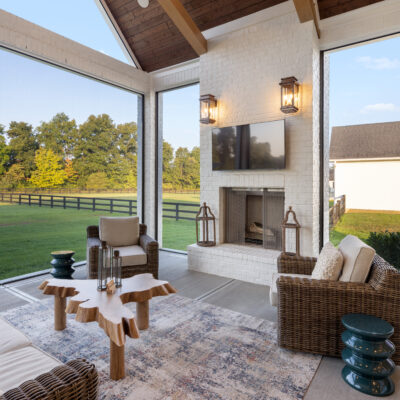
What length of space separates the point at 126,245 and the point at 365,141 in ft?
11.4

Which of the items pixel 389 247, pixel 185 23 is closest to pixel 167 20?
pixel 185 23

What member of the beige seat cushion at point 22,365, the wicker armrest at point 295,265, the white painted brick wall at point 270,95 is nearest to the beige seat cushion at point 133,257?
the white painted brick wall at point 270,95

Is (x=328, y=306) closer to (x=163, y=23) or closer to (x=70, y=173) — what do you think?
(x=70, y=173)

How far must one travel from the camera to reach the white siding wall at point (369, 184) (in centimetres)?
379

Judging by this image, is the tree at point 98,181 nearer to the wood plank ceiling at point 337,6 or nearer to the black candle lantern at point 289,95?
the black candle lantern at point 289,95

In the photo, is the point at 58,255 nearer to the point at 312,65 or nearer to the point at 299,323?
the point at 299,323

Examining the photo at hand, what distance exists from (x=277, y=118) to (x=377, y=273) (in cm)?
246

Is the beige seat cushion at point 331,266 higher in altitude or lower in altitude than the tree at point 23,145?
lower

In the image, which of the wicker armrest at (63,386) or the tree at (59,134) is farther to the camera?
the tree at (59,134)

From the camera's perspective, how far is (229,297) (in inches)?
132

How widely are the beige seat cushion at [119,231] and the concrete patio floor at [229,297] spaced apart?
67 centimetres

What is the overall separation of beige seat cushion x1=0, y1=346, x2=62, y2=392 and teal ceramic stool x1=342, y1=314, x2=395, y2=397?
170 centimetres

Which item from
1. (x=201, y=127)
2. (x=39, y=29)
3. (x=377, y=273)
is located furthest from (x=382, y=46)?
(x=39, y=29)

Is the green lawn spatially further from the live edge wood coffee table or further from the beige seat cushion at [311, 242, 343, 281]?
the live edge wood coffee table
